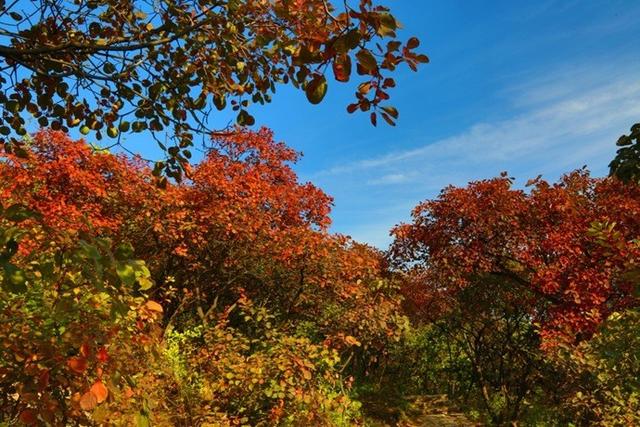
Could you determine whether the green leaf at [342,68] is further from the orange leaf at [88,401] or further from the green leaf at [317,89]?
the orange leaf at [88,401]

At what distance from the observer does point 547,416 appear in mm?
8734

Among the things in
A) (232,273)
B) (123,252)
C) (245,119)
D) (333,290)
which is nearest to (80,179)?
(232,273)

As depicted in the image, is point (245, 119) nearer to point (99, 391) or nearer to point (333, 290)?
point (99, 391)

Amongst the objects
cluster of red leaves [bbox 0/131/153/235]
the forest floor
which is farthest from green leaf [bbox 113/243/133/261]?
the forest floor

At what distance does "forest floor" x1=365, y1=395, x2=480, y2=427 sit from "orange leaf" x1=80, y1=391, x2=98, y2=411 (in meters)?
8.33

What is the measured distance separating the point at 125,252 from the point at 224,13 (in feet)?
6.93

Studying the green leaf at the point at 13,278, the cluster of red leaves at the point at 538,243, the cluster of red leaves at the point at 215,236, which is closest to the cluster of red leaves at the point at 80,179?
the cluster of red leaves at the point at 215,236

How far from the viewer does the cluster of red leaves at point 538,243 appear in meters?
7.64

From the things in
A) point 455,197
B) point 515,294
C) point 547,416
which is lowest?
point 547,416

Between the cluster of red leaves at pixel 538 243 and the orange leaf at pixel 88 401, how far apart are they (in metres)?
6.82

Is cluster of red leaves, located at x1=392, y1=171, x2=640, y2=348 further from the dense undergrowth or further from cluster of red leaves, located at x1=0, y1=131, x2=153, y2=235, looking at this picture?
cluster of red leaves, located at x1=0, y1=131, x2=153, y2=235

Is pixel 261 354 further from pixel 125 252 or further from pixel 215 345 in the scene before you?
pixel 125 252

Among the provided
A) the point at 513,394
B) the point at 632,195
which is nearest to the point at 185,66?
the point at 632,195

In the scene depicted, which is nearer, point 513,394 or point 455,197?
point 455,197
